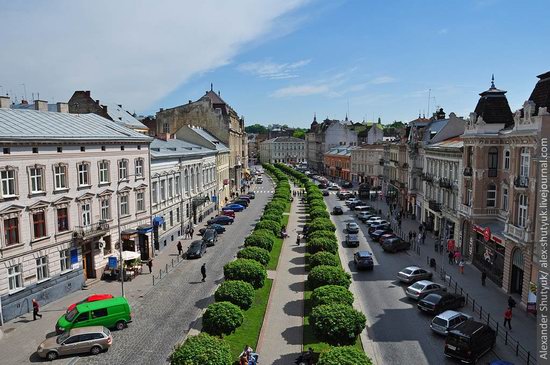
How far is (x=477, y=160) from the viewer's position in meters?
36.6

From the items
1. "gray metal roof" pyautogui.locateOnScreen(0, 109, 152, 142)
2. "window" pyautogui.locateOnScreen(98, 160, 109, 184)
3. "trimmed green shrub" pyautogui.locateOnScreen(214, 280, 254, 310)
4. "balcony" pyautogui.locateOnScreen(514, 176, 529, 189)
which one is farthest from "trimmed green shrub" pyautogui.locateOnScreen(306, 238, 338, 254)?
"window" pyautogui.locateOnScreen(98, 160, 109, 184)

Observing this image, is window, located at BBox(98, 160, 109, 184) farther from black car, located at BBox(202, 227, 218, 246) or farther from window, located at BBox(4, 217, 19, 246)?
black car, located at BBox(202, 227, 218, 246)

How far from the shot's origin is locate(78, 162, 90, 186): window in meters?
32.6

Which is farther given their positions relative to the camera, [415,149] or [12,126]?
[415,149]

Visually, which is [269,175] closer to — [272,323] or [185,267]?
[185,267]

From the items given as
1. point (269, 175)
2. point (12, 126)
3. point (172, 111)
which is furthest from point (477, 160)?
point (269, 175)

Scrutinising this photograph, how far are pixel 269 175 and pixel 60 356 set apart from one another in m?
123

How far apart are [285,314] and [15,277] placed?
56.1ft

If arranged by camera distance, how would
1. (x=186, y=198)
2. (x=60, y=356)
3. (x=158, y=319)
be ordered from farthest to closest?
(x=186, y=198) → (x=158, y=319) → (x=60, y=356)

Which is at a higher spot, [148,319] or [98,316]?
[98,316]

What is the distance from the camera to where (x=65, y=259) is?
31406 millimetres

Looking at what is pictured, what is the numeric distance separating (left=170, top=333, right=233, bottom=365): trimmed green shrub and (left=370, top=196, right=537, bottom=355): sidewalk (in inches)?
642

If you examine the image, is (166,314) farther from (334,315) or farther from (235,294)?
(334,315)

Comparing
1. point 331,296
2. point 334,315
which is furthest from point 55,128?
point 334,315
